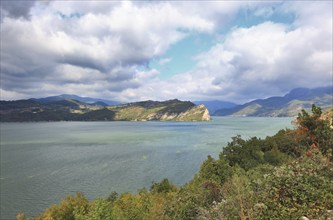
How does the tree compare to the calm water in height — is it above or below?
above

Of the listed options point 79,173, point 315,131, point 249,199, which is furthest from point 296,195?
point 79,173

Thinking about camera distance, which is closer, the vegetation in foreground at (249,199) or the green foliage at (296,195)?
the green foliage at (296,195)

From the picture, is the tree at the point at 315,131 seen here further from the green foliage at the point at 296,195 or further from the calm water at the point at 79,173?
the green foliage at the point at 296,195

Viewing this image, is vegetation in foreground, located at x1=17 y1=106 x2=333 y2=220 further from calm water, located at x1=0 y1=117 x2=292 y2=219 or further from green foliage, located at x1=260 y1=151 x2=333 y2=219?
calm water, located at x1=0 y1=117 x2=292 y2=219

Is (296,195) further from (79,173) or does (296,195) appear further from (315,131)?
(79,173)

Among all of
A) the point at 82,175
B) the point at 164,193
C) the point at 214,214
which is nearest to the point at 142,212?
the point at 164,193

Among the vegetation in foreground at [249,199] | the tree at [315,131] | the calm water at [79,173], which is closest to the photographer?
the vegetation in foreground at [249,199]

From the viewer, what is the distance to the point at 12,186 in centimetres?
6812

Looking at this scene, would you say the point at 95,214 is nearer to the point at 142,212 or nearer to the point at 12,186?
the point at 142,212

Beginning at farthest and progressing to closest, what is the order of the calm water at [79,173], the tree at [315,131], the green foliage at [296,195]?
the calm water at [79,173]
the tree at [315,131]
the green foliage at [296,195]

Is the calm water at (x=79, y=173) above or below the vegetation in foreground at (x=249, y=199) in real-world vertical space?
below

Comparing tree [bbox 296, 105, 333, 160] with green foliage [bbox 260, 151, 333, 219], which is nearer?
green foliage [bbox 260, 151, 333, 219]

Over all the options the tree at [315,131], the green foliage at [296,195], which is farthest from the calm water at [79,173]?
the green foliage at [296,195]

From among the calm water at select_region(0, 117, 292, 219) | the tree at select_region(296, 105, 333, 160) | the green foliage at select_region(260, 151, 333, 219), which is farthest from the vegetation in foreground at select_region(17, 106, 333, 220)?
the tree at select_region(296, 105, 333, 160)
